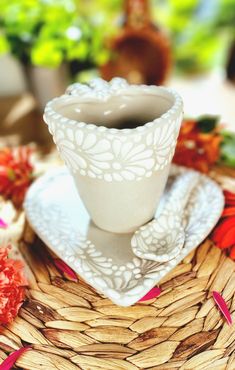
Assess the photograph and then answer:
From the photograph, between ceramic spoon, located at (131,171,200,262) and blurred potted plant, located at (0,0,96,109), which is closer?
ceramic spoon, located at (131,171,200,262)

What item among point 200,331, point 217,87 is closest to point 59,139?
point 200,331

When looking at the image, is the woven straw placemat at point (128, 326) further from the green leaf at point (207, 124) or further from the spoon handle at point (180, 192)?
the green leaf at point (207, 124)

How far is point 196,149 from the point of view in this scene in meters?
0.61

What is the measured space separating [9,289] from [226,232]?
0.75 ft

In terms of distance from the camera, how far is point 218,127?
653 millimetres

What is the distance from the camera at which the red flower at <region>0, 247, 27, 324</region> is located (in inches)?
16.2

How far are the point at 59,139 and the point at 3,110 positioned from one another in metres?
0.45

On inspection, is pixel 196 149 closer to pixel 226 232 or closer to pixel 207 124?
pixel 207 124

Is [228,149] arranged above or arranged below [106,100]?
below

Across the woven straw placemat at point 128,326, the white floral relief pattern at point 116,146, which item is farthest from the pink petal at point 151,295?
the white floral relief pattern at point 116,146

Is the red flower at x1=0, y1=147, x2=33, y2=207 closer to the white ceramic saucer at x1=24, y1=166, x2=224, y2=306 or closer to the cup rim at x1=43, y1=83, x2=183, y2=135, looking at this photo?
the white ceramic saucer at x1=24, y1=166, x2=224, y2=306

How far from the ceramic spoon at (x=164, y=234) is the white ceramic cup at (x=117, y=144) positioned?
2 cm

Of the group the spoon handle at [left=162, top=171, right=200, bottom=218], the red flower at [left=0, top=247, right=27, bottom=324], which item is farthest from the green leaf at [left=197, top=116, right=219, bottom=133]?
the red flower at [left=0, top=247, right=27, bottom=324]

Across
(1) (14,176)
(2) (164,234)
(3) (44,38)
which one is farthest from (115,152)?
(3) (44,38)
